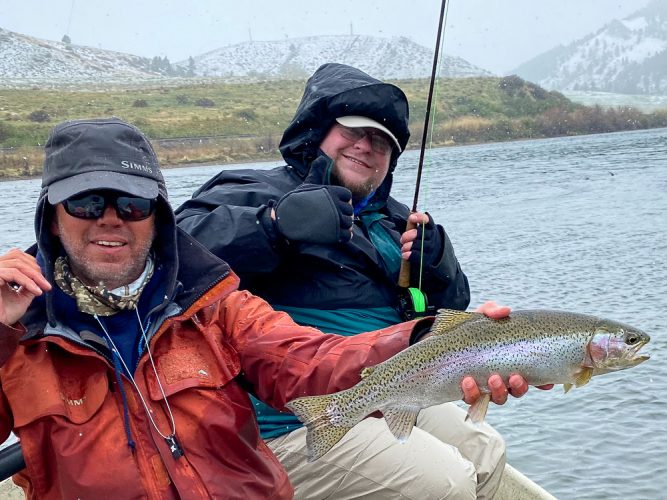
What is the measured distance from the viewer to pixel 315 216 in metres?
3.49

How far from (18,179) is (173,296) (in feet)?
120

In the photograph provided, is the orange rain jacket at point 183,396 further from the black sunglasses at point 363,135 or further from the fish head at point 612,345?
the black sunglasses at point 363,135

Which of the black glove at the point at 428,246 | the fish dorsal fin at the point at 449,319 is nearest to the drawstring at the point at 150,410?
the fish dorsal fin at the point at 449,319

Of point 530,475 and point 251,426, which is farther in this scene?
point 530,475

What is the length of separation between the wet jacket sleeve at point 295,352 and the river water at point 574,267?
369 cm

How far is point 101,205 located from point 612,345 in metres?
1.76

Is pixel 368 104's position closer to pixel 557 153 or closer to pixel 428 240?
pixel 428 240

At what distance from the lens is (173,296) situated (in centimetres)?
273

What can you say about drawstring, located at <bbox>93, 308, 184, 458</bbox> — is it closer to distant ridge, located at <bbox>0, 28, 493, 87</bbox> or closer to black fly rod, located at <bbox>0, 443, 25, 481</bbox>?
black fly rod, located at <bbox>0, 443, 25, 481</bbox>

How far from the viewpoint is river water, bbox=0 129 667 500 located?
21.0 ft

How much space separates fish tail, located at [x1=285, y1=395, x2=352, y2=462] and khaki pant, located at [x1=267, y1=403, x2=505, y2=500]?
523 mm

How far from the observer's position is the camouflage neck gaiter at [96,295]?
8.71 feet

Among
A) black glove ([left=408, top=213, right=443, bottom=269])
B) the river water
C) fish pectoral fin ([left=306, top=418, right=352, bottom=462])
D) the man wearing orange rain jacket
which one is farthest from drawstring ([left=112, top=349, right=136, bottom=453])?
the river water

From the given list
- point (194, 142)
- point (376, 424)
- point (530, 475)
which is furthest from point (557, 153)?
point (376, 424)
